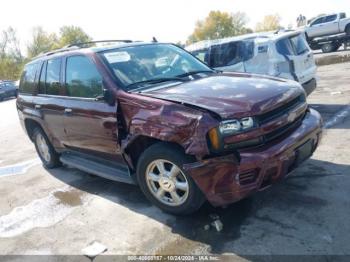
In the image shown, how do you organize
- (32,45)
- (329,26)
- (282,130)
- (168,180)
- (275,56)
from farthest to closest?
(32,45) → (329,26) → (275,56) → (168,180) → (282,130)

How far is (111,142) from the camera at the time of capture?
4.33 metres

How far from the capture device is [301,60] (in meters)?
7.66

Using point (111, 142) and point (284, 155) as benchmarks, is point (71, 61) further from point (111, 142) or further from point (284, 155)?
point (284, 155)

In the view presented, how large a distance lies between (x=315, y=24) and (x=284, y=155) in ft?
77.2

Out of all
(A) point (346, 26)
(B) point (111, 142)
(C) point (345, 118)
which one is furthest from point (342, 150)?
(A) point (346, 26)

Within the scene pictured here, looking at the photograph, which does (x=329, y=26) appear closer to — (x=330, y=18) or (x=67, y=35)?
(x=330, y=18)

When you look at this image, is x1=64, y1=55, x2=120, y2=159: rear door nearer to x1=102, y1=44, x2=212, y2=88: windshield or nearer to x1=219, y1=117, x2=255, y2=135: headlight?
x1=102, y1=44, x2=212, y2=88: windshield

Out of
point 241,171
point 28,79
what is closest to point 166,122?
point 241,171

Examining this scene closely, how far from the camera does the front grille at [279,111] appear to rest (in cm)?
348

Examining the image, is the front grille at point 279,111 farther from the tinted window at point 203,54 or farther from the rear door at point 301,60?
the tinted window at point 203,54

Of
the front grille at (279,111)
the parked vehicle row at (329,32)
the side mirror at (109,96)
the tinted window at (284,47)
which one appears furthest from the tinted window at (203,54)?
the parked vehicle row at (329,32)

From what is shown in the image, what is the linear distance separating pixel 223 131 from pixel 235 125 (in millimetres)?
125

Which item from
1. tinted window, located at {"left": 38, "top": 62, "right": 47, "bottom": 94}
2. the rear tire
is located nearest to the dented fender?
tinted window, located at {"left": 38, "top": 62, "right": 47, "bottom": 94}

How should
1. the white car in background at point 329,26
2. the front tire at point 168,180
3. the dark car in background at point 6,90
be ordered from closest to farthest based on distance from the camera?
the front tire at point 168,180, the white car in background at point 329,26, the dark car in background at point 6,90
